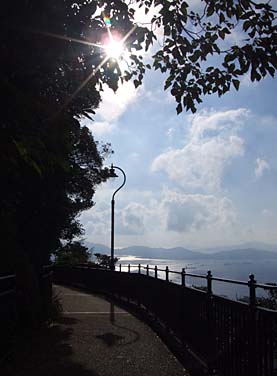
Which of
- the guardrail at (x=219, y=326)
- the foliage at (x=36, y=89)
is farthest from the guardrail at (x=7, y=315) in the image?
the guardrail at (x=219, y=326)

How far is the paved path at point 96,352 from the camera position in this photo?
718cm

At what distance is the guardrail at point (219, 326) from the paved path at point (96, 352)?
531 mm

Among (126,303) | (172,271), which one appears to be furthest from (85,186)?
(172,271)

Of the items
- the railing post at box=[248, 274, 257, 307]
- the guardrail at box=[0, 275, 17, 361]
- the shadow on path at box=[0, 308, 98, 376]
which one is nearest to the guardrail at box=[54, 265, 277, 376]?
the railing post at box=[248, 274, 257, 307]

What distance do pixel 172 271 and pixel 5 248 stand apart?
3588mm

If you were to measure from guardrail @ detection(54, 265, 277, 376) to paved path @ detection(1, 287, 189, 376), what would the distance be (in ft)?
1.74

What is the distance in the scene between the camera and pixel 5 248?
998cm

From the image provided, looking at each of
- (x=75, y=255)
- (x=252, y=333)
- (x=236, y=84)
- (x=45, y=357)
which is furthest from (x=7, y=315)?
(x=75, y=255)

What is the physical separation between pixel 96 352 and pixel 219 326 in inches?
121

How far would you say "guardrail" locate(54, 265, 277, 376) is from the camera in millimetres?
4783

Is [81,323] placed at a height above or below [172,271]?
below

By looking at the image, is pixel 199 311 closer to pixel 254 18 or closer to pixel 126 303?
pixel 254 18

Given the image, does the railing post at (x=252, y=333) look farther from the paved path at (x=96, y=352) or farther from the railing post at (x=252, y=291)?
the paved path at (x=96, y=352)

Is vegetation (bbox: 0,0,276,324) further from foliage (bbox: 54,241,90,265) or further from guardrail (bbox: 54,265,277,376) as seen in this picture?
foliage (bbox: 54,241,90,265)
